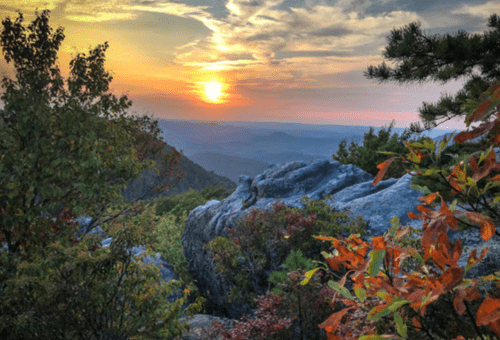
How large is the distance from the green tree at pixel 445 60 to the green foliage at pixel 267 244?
12.7 ft

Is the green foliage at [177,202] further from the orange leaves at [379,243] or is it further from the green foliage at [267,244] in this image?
the orange leaves at [379,243]

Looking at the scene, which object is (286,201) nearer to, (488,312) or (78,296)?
(78,296)

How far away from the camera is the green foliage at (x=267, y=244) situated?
7.40m

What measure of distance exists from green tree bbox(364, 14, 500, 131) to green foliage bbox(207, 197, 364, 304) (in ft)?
12.7

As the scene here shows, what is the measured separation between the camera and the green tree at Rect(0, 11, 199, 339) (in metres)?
4.19

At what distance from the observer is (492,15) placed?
7.38 metres

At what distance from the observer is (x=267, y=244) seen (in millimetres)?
7742

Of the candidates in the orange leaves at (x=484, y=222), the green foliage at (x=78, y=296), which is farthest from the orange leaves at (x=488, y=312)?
the green foliage at (x=78, y=296)

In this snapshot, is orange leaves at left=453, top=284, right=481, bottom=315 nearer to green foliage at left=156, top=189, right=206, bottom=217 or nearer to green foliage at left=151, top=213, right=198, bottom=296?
green foliage at left=151, top=213, right=198, bottom=296

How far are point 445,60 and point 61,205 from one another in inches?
375

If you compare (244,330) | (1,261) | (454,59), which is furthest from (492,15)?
(1,261)

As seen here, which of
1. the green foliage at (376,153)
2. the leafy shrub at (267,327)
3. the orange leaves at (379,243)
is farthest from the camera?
the green foliage at (376,153)

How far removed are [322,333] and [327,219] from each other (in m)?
3.36

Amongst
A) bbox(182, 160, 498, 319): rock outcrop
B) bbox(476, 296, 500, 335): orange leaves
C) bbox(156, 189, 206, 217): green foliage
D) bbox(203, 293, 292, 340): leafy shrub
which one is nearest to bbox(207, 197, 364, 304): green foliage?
bbox(182, 160, 498, 319): rock outcrop
